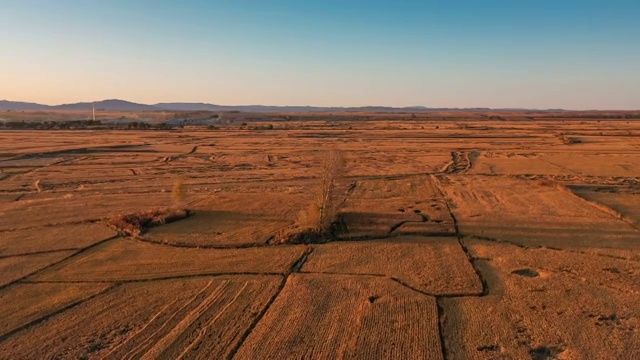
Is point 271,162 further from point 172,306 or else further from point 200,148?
point 172,306

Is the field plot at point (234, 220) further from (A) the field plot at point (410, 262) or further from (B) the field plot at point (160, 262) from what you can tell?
(A) the field plot at point (410, 262)

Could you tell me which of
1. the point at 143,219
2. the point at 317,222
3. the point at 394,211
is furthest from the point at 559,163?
the point at 143,219

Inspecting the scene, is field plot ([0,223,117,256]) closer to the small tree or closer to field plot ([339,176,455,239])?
the small tree

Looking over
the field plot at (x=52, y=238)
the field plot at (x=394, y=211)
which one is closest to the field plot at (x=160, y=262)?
the field plot at (x=52, y=238)

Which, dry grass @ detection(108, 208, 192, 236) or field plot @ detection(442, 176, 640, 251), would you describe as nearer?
field plot @ detection(442, 176, 640, 251)

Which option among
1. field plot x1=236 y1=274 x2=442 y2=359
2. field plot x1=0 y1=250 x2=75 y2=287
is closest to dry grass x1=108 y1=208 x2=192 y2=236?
field plot x1=0 y1=250 x2=75 y2=287

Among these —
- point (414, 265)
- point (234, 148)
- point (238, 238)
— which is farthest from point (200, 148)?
point (414, 265)
